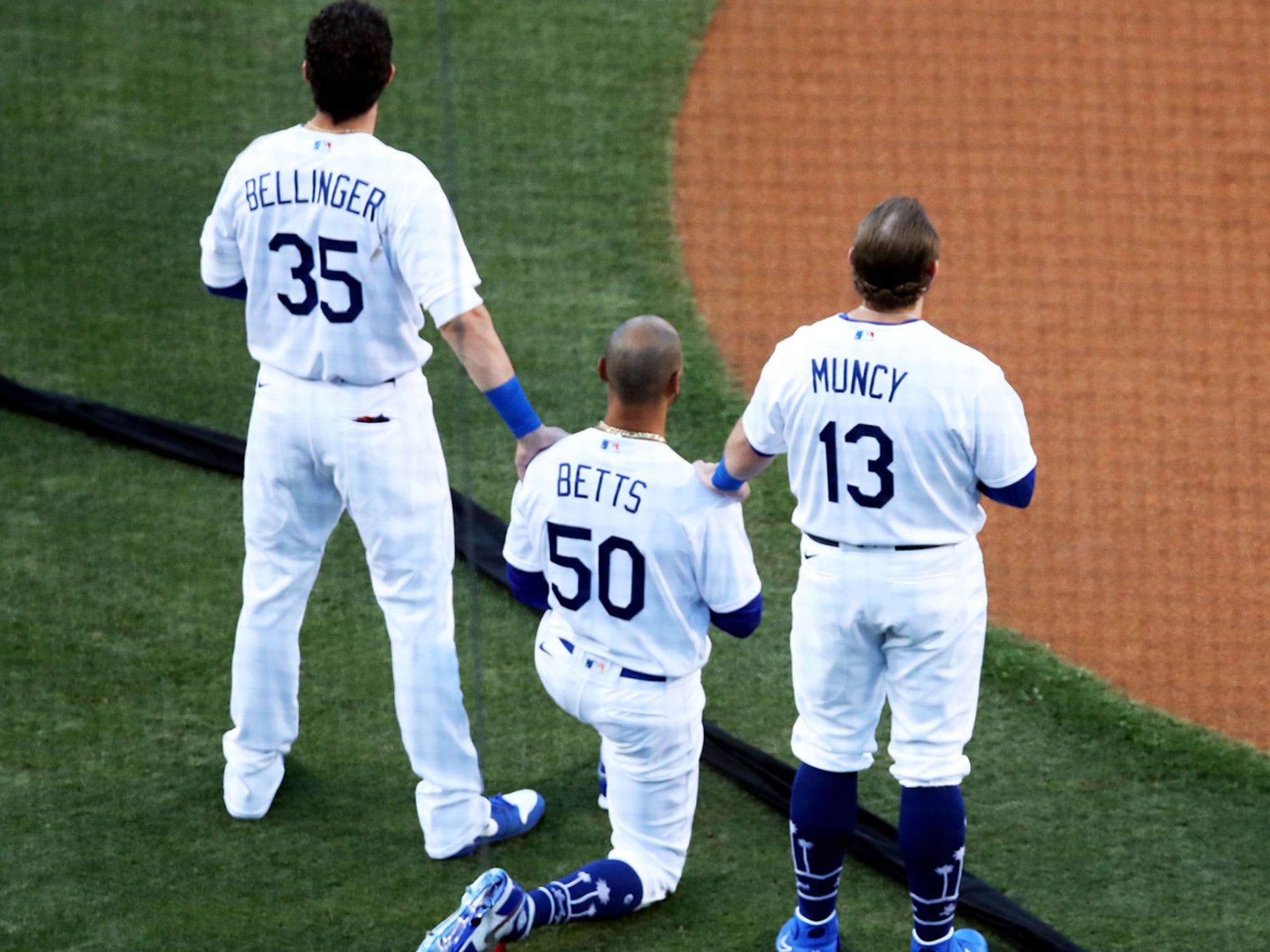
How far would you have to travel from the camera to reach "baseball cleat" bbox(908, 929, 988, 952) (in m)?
3.35

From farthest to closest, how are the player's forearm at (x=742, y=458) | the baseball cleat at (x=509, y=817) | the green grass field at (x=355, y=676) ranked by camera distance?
1. the baseball cleat at (x=509, y=817)
2. the green grass field at (x=355, y=676)
3. the player's forearm at (x=742, y=458)

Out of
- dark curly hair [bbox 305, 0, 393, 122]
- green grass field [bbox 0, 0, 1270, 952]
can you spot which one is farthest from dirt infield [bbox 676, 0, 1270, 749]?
dark curly hair [bbox 305, 0, 393, 122]

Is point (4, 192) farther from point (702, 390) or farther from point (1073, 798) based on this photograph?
point (1073, 798)

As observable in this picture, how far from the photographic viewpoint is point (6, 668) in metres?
4.65

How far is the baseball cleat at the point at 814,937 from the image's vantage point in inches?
135

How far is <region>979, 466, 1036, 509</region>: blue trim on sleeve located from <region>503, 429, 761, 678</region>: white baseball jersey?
0.52m

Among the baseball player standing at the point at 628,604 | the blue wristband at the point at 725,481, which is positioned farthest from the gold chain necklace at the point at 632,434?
the blue wristband at the point at 725,481

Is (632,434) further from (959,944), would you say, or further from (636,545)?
(959,944)

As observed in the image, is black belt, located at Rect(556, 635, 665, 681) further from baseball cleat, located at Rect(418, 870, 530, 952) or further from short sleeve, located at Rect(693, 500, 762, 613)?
baseball cleat, located at Rect(418, 870, 530, 952)

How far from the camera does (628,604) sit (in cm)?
337

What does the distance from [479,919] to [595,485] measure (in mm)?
893

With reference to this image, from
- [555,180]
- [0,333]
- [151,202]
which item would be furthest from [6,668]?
[555,180]

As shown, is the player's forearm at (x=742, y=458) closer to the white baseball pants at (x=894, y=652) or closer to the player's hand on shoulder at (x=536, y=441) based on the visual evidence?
the white baseball pants at (x=894, y=652)

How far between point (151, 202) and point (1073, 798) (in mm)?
5380
